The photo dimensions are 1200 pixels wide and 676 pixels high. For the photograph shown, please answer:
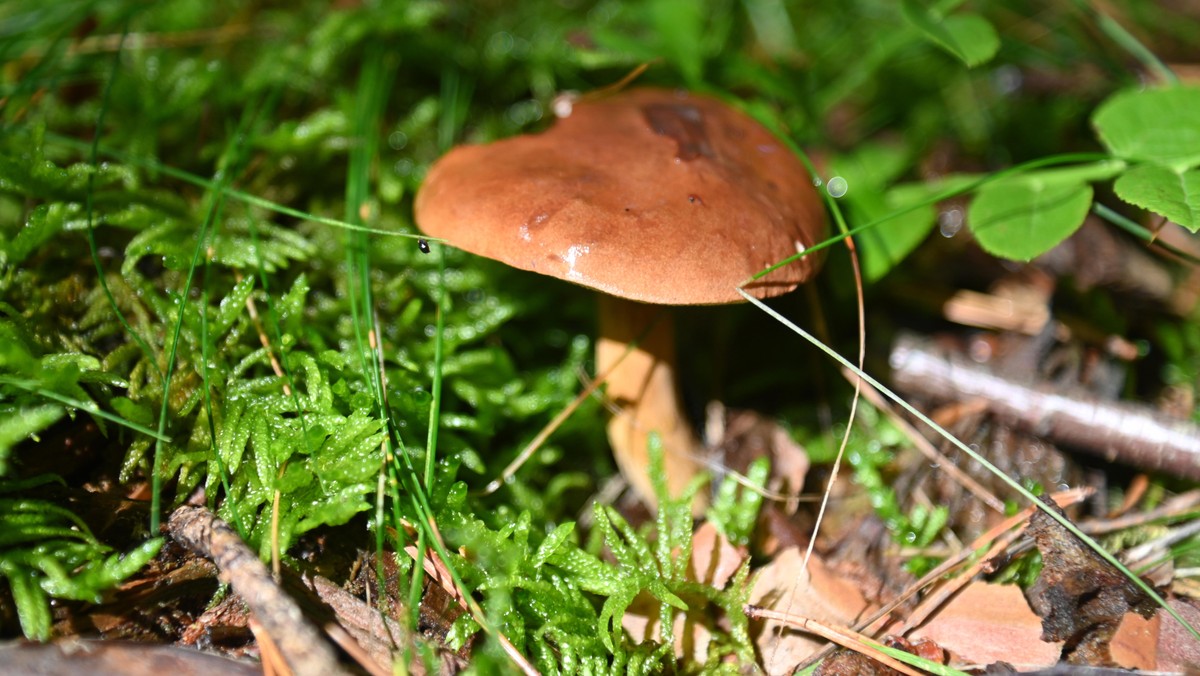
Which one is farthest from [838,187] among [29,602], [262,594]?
[29,602]

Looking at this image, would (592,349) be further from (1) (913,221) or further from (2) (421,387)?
(1) (913,221)

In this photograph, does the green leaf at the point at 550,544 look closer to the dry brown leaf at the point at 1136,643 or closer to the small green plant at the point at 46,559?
the small green plant at the point at 46,559

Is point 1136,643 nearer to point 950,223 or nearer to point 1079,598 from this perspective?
point 1079,598

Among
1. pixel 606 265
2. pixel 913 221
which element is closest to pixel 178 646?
pixel 606 265

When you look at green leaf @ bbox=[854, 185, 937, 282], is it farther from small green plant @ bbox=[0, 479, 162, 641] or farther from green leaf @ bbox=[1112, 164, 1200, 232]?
small green plant @ bbox=[0, 479, 162, 641]

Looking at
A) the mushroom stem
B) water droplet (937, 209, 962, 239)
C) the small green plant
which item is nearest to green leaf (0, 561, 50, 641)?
the small green plant

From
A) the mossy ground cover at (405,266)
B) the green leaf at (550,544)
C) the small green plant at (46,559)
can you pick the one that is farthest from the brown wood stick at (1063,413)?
the small green plant at (46,559)
